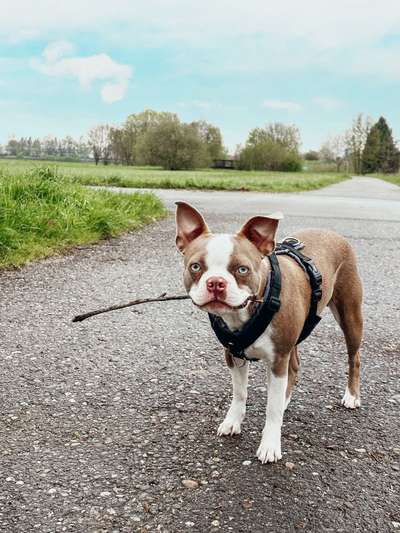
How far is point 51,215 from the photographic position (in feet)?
26.6

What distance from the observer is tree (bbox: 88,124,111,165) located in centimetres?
7269

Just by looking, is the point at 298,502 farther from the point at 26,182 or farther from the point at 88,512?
the point at 26,182

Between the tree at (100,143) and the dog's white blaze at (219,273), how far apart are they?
71.7 m

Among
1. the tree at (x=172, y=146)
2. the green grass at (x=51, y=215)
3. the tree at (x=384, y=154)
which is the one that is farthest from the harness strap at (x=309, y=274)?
the tree at (x=384, y=154)

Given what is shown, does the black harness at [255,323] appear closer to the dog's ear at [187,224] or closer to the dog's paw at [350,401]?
the dog's ear at [187,224]

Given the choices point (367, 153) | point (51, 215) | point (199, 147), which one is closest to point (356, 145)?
point (367, 153)

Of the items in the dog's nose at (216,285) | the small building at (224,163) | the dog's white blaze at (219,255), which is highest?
the dog's white blaze at (219,255)

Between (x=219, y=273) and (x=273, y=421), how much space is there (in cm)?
83

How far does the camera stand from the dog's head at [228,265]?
251 centimetres

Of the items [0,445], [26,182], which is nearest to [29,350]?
[0,445]

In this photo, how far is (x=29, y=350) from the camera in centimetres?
423

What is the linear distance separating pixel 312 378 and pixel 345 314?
0.59m

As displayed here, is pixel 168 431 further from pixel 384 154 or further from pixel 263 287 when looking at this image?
pixel 384 154

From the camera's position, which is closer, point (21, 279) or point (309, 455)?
point (309, 455)
